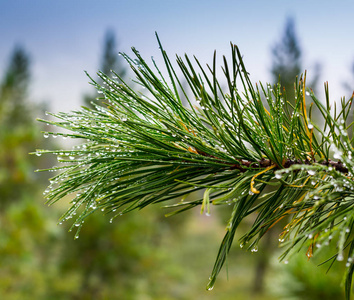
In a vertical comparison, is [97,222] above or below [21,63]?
below

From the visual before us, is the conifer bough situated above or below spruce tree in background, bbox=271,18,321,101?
below

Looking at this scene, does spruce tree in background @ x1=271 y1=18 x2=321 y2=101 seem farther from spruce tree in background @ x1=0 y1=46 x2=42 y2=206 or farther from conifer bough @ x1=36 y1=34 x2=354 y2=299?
conifer bough @ x1=36 y1=34 x2=354 y2=299

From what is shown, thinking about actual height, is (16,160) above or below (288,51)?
below

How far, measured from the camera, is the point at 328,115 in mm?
894

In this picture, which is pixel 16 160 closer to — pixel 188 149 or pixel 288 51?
pixel 188 149

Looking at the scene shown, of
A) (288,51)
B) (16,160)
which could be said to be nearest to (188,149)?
(16,160)

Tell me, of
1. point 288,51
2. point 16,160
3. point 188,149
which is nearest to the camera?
point 188,149

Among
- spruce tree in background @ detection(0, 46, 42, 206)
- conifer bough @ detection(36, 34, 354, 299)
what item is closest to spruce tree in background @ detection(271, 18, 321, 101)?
spruce tree in background @ detection(0, 46, 42, 206)

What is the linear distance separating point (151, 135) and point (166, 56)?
20 cm

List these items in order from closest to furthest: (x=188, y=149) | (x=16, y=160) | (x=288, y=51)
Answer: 1. (x=188, y=149)
2. (x=16, y=160)
3. (x=288, y=51)

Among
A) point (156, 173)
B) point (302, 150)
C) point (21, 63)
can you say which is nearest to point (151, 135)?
point (156, 173)

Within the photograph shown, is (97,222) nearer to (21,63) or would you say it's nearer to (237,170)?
(237,170)

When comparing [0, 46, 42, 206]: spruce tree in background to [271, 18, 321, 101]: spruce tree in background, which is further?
[271, 18, 321, 101]: spruce tree in background

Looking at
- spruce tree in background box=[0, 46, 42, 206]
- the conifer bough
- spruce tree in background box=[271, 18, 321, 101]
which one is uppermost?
spruce tree in background box=[271, 18, 321, 101]
